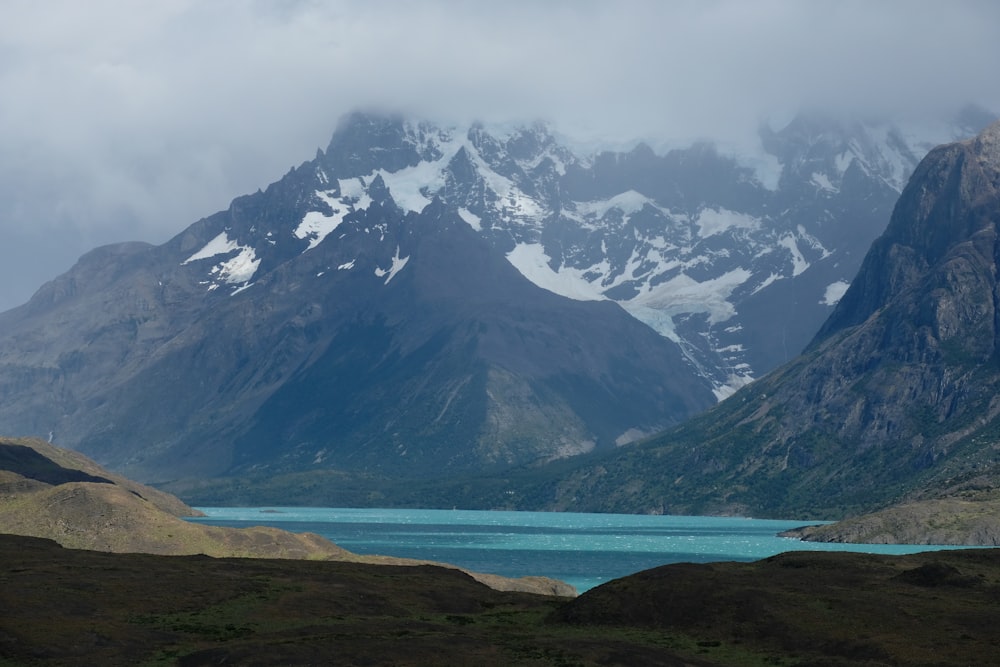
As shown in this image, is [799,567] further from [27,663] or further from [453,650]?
[27,663]

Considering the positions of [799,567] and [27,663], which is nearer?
[27,663]

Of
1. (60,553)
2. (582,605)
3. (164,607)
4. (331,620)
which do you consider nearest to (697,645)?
(582,605)

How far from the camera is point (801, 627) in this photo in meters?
Answer: 120

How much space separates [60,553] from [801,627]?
93.8 metres

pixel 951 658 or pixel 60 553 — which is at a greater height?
pixel 60 553

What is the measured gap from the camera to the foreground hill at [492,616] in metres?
111

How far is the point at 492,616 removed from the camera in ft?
460

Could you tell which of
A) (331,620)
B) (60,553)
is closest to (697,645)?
(331,620)

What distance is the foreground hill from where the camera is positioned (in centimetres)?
11088

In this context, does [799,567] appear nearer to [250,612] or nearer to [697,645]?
[697,645]

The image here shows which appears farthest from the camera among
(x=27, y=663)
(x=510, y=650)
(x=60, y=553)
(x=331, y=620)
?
(x=60, y=553)

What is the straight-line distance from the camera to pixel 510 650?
380ft

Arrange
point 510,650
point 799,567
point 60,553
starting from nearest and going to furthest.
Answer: point 510,650, point 799,567, point 60,553

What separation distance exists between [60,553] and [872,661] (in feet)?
338
